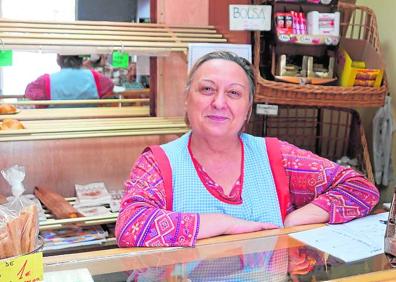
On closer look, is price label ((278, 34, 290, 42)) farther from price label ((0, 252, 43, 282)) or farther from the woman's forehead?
price label ((0, 252, 43, 282))

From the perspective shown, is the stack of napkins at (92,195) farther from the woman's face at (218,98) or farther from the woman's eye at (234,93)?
the woman's eye at (234,93)

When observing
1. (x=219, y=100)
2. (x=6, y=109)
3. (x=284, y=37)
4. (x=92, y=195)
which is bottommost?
(x=92, y=195)

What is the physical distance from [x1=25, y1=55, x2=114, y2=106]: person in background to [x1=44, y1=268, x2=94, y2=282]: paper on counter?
6.78 ft

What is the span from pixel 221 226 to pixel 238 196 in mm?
265

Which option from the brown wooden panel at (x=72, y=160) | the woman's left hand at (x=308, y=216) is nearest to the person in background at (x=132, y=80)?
the brown wooden panel at (x=72, y=160)

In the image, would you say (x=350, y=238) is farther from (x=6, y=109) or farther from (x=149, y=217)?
(x=6, y=109)

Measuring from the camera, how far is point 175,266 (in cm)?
110

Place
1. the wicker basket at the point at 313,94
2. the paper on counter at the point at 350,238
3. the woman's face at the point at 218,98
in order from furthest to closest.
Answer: the wicker basket at the point at 313,94, the woman's face at the point at 218,98, the paper on counter at the point at 350,238

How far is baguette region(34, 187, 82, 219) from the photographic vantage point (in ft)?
7.12

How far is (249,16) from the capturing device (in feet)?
7.60

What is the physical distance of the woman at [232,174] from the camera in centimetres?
157

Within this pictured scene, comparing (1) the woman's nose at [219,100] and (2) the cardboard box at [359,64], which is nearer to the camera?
(1) the woman's nose at [219,100]

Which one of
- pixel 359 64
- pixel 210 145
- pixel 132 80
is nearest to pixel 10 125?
pixel 210 145

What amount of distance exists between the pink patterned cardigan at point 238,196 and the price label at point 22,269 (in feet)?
1.48
